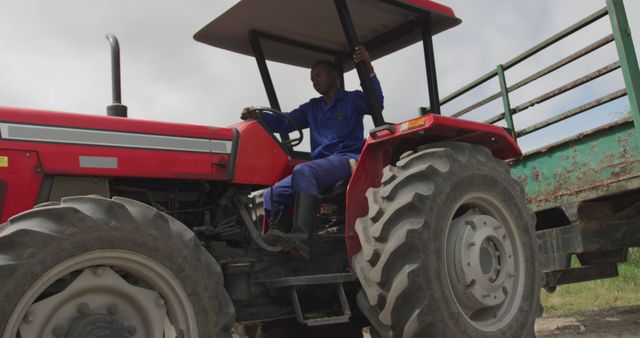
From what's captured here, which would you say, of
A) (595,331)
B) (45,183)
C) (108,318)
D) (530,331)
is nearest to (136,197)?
(45,183)

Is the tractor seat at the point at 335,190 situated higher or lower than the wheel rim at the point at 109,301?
higher

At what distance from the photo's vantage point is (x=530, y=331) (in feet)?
11.5

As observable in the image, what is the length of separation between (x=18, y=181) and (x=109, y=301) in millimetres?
774

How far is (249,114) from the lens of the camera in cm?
369

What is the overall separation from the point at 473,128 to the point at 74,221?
230 cm

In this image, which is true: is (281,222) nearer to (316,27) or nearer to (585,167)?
(316,27)

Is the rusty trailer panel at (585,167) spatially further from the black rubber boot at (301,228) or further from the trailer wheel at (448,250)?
the black rubber boot at (301,228)

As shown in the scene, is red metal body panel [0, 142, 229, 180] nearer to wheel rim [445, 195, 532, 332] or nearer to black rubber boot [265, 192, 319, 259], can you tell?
black rubber boot [265, 192, 319, 259]

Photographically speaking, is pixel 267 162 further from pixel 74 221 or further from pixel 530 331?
pixel 530 331

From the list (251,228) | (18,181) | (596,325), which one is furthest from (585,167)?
(18,181)

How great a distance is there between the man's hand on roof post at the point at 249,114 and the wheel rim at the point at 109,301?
4.63 ft

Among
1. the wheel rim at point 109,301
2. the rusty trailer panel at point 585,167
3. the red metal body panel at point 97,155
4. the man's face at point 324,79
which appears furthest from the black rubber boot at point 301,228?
the rusty trailer panel at point 585,167

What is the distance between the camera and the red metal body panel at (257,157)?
3416 mm

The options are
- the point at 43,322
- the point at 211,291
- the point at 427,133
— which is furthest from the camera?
the point at 427,133
